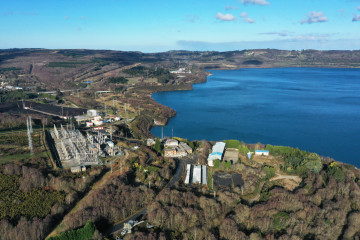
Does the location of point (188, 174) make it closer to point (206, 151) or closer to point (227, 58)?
point (206, 151)

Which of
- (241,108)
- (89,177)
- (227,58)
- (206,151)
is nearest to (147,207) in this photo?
(89,177)

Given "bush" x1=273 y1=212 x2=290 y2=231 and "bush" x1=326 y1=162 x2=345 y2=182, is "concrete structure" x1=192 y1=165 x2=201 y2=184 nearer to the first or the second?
"bush" x1=273 y1=212 x2=290 y2=231

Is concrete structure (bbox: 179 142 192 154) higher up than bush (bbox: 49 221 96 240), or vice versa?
concrete structure (bbox: 179 142 192 154)

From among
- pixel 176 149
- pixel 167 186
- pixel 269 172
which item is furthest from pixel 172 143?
pixel 269 172

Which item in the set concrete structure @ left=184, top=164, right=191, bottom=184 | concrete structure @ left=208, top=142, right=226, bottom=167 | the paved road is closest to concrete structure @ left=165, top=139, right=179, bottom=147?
the paved road

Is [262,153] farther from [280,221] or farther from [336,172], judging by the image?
[280,221]

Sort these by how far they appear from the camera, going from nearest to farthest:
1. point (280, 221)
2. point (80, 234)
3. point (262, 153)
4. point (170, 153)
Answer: point (80, 234) → point (280, 221) → point (170, 153) → point (262, 153)
